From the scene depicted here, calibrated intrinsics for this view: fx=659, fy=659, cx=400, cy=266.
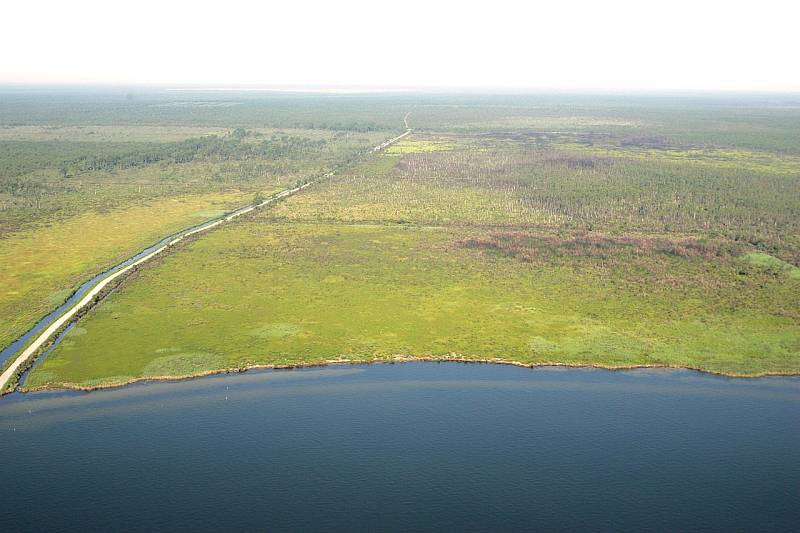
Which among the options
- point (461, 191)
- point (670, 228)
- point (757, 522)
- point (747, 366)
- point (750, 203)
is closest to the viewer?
point (757, 522)

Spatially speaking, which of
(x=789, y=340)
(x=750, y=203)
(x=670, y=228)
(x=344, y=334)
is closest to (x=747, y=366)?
(x=789, y=340)

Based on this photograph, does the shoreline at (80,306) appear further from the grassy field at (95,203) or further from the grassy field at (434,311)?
the grassy field at (95,203)

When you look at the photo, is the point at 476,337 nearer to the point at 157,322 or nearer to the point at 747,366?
the point at 747,366

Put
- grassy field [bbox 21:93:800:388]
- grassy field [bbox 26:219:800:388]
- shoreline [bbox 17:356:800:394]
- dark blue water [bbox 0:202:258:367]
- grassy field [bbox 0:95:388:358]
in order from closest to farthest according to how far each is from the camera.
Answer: shoreline [bbox 17:356:800:394], grassy field [bbox 26:219:800:388], dark blue water [bbox 0:202:258:367], grassy field [bbox 21:93:800:388], grassy field [bbox 0:95:388:358]

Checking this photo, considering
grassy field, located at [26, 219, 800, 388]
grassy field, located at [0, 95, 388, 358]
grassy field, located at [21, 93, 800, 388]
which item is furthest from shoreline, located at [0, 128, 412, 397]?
grassy field, located at [0, 95, 388, 358]

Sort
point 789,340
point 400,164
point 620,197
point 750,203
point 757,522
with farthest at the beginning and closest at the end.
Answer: point 400,164, point 620,197, point 750,203, point 789,340, point 757,522

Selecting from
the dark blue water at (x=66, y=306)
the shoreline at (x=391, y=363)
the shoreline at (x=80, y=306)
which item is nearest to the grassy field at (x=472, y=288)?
the shoreline at (x=391, y=363)

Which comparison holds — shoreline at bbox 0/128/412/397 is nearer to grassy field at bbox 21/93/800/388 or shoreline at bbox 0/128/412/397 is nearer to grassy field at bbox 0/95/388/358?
grassy field at bbox 21/93/800/388

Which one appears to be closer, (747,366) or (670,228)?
(747,366)
